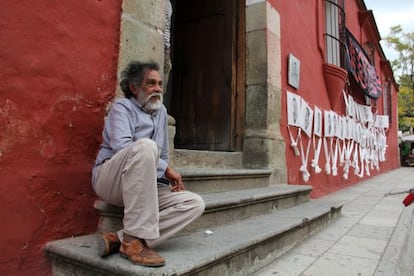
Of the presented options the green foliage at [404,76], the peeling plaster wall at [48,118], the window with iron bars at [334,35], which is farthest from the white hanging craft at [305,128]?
the green foliage at [404,76]

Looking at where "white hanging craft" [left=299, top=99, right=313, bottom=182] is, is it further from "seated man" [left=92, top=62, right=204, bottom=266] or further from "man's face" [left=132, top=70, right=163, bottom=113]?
"man's face" [left=132, top=70, right=163, bottom=113]

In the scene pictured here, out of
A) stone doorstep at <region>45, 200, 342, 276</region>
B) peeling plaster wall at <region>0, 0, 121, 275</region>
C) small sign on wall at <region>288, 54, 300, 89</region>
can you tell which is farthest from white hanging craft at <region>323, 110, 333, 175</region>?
peeling plaster wall at <region>0, 0, 121, 275</region>

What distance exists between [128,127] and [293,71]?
3.43m

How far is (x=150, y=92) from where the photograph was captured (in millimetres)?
1754

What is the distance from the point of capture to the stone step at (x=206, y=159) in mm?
3064

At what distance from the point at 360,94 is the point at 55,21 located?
342 inches

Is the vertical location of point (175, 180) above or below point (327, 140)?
below

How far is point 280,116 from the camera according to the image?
414 centimetres

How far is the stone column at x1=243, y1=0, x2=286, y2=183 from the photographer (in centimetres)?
383

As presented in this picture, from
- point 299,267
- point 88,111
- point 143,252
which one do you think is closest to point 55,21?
point 88,111

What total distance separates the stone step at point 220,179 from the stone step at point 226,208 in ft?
0.31

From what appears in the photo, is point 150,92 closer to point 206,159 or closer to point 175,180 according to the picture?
point 175,180

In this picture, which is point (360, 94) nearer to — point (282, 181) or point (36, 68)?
point (282, 181)

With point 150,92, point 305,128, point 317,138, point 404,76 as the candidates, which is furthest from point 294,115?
point 404,76
